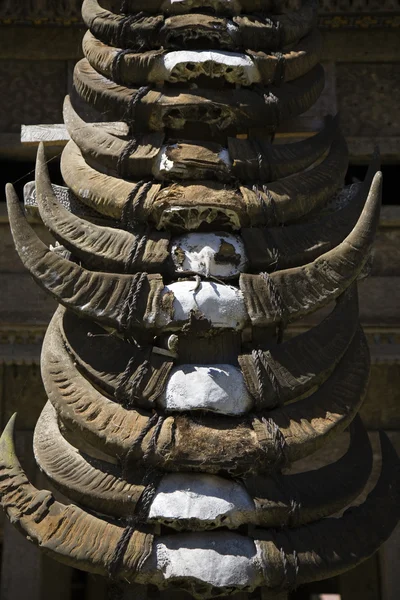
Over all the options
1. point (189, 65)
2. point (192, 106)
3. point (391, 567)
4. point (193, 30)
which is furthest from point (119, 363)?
point (391, 567)

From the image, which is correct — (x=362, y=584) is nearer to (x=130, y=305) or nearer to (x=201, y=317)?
(x=201, y=317)

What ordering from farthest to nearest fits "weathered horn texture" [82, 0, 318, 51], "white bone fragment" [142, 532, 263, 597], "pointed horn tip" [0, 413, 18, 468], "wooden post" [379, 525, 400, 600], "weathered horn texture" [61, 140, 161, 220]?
"wooden post" [379, 525, 400, 600]
"weathered horn texture" [82, 0, 318, 51]
"weathered horn texture" [61, 140, 161, 220]
"pointed horn tip" [0, 413, 18, 468]
"white bone fragment" [142, 532, 263, 597]

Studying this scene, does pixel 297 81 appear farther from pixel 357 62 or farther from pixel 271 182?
pixel 357 62

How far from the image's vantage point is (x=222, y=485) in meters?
3.96

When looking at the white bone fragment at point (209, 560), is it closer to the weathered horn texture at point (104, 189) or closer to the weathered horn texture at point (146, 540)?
the weathered horn texture at point (146, 540)

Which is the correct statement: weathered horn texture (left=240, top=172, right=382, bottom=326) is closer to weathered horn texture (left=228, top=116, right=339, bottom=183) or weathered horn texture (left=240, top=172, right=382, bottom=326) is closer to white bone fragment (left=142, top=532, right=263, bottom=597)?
weathered horn texture (left=228, top=116, right=339, bottom=183)

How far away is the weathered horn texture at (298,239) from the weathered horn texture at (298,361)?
27cm

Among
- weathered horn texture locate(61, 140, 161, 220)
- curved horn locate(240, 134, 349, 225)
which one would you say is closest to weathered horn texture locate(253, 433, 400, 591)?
curved horn locate(240, 134, 349, 225)

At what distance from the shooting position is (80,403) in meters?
4.15

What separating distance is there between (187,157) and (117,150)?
334mm

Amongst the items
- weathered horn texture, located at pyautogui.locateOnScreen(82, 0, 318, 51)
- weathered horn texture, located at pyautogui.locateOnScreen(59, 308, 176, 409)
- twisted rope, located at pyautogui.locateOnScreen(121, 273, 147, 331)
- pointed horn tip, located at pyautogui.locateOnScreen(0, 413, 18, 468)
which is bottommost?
pointed horn tip, located at pyautogui.locateOnScreen(0, 413, 18, 468)

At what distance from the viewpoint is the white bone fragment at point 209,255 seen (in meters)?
4.34

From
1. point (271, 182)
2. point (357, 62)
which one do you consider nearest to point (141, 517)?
point (271, 182)

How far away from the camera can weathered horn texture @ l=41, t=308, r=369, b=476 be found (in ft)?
13.0
